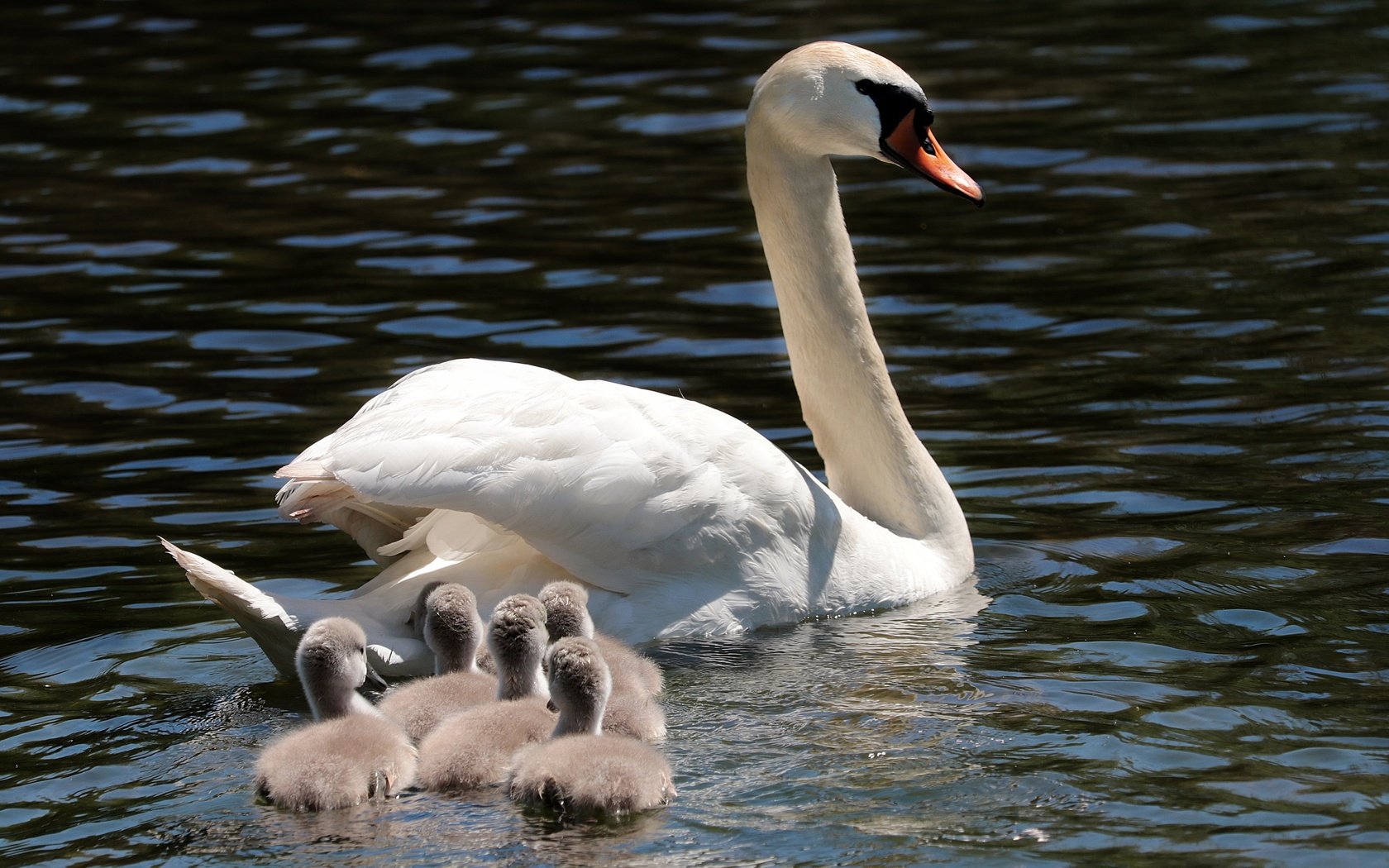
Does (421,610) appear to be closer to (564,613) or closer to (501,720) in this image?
(564,613)

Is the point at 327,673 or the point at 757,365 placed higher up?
the point at 327,673

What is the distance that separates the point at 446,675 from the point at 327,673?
43 centimetres

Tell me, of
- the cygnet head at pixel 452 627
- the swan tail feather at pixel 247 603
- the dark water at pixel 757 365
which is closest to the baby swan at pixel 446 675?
the cygnet head at pixel 452 627

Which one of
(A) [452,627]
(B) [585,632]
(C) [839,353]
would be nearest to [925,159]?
(C) [839,353]

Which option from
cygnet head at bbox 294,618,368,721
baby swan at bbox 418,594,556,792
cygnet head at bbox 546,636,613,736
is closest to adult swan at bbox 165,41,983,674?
cygnet head at bbox 294,618,368,721

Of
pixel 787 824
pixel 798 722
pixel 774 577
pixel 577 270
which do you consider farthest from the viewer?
pixel 577 270

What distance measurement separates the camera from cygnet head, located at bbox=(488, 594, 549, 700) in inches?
232

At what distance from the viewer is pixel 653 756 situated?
17.4 feet

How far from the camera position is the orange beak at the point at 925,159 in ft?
25.2

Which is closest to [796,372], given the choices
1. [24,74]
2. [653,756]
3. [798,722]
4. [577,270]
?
[798,722]

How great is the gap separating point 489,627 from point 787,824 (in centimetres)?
123

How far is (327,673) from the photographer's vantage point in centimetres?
573

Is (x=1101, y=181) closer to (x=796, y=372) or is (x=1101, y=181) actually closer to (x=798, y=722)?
(x=796, y=372)

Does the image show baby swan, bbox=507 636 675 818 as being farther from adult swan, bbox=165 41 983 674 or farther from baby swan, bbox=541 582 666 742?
adult swan, bbox=165 41 983 674
